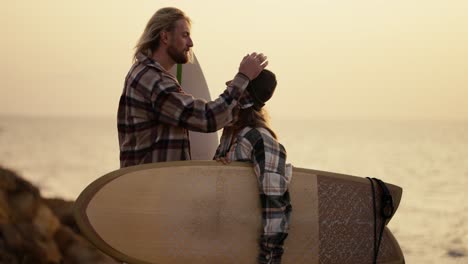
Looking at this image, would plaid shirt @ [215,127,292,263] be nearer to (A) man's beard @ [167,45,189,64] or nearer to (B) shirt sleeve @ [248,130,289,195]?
(B) shirt sleeve @ [248,130,289,195]

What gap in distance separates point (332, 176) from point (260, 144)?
598mm

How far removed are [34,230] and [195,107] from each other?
2322 mm

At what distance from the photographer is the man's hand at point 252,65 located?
3482mm

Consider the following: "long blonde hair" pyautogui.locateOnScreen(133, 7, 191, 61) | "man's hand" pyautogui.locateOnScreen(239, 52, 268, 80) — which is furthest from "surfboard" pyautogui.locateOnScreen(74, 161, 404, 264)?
"long blonde hair" pyautogui.locateOnScreen(133, 7, 191, 61)

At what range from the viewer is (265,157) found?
11.3 feet


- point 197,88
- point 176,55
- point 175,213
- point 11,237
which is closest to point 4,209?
point 11,237

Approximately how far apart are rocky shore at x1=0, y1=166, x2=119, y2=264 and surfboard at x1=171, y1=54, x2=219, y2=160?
58.4 inches

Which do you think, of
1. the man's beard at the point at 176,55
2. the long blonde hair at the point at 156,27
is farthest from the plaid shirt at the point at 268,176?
the long blonde hair at the point at 156,27

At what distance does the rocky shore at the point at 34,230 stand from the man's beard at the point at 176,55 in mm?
1924

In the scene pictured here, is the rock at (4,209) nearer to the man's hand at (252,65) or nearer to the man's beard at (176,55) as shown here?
the man's beard at (176,55)

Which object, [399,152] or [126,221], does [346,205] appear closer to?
[126,221]

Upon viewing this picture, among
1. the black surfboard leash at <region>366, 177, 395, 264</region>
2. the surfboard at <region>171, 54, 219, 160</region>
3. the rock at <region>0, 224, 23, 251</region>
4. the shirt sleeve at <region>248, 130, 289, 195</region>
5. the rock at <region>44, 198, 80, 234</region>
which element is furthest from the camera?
the rock at <region>44, 198, 80, 234</region>

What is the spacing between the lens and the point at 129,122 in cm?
365

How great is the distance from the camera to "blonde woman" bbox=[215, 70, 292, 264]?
11.3 feet
